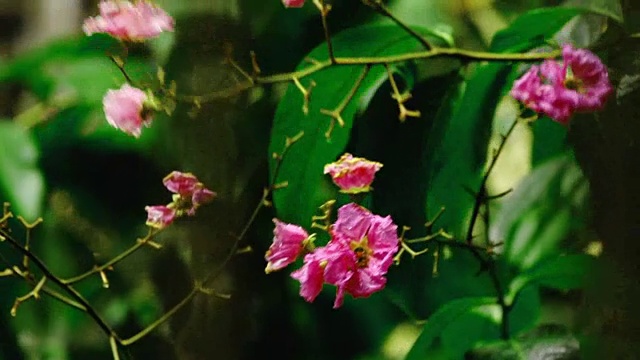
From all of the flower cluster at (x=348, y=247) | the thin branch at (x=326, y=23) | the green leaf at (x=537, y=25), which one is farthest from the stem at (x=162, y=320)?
the green leaf at (x=537, y=25)

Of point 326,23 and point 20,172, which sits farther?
point 20,172

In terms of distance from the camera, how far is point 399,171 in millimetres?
570

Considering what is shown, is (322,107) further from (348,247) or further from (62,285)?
(62,285)

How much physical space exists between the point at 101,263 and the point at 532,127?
36 centimetres

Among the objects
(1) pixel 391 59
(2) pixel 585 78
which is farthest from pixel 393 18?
(2) pixel 585 78

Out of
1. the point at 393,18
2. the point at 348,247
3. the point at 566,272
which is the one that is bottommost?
the point at 566,272

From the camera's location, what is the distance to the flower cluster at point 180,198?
0.58 meters

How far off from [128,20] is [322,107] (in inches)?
6.3

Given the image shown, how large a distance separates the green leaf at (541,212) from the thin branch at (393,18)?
13cm

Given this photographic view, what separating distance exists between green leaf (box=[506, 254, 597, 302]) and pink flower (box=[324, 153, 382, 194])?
151 mm

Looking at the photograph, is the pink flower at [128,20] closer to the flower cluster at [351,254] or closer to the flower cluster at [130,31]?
the flower cluster at [130,31]

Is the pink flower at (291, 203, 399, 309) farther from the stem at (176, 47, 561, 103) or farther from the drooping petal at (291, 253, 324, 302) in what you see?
the stem at (176, 47, 561, 103)

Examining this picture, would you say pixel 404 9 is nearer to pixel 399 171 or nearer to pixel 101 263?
pixel 399 171

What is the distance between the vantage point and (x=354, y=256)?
0.51 m
